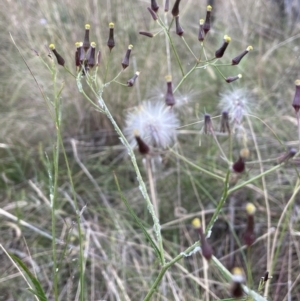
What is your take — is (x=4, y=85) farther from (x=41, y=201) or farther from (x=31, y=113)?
(x=41, y=201)

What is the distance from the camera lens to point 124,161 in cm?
171

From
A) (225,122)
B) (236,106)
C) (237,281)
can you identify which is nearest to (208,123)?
(225,122)

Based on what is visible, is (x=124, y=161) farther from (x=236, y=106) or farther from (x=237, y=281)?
(x=237, y=281)

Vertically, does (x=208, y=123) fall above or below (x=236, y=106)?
below

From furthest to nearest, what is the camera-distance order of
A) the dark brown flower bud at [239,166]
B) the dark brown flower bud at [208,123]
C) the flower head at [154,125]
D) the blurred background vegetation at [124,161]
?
1. the blurred background vegetation at [124,161]
2. the flower head at [154,125]
3. the dark brown flower bud at [208,123]
4. the dark brown flower bud at [239,166]

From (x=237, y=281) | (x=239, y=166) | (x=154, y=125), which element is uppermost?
(x=154, y=125)

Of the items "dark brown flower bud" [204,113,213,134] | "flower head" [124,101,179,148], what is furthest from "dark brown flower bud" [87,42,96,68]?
"flower head" [124,101,179,148]

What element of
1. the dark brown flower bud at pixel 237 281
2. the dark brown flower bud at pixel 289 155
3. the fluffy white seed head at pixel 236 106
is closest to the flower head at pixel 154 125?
the fluffy white seed head at pixel 236 106

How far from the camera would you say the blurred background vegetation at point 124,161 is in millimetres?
1259

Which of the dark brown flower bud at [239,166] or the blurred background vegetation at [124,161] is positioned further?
the blurred background vegetation at [124,161]

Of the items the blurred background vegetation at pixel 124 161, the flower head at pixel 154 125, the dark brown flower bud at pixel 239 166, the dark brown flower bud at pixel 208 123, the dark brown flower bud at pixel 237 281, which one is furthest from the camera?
the blurred background vegetation at pixel 124 161

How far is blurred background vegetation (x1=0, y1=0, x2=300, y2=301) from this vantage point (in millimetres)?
1259

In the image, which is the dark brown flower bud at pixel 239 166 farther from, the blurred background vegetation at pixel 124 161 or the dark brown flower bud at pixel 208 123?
the blurred background vegetation at pixel 124 161

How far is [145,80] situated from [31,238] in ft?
2.77
